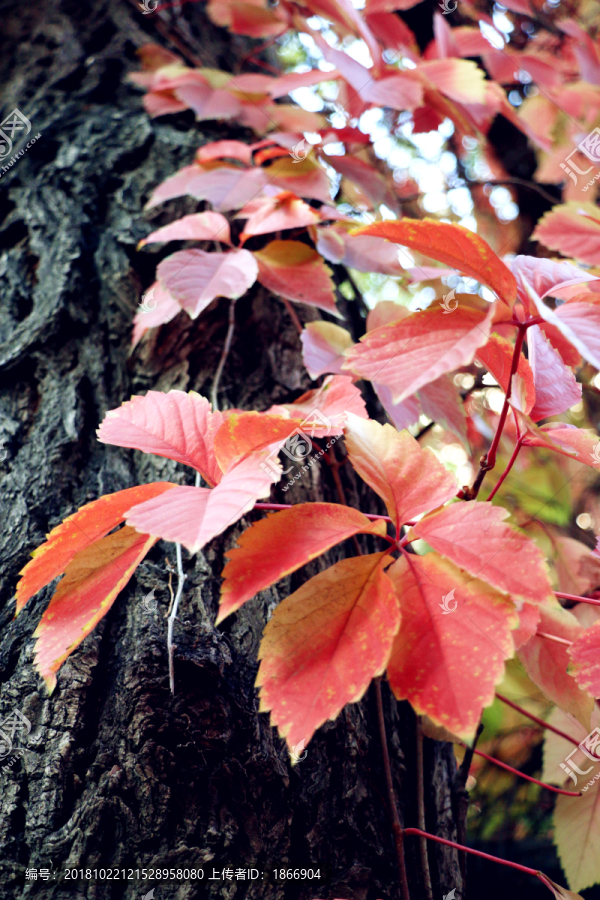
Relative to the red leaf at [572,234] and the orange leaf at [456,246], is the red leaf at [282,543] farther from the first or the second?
the red leaf at [572,234]

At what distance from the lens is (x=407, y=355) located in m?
0.44

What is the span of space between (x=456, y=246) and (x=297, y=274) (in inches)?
15.6

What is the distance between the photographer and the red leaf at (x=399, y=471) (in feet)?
1.56

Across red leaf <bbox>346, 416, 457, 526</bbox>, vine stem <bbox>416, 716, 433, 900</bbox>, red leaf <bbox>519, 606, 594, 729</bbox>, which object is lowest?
vine stem <bbox>416, 716, 433, 900</bbox>

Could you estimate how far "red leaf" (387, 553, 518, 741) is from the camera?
39 cm

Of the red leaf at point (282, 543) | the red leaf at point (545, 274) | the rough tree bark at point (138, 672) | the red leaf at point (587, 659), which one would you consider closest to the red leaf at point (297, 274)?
the rough tree bark at point (138, 672)

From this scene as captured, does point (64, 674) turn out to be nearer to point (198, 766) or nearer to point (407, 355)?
point (198, 766)

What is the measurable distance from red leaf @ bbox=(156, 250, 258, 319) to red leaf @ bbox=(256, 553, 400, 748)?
0.40 metres

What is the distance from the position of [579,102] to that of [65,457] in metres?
1.79

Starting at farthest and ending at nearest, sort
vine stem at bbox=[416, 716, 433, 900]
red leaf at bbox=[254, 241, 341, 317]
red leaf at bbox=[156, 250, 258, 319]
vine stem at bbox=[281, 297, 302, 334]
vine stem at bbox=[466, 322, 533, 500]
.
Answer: vine stem at bbox=[281, 297, 302, 334] < red leaf at bbox=[254, 241, 341, 317] < red leaf at bbox=[156, 250, 258, 319] < vine stem at bbox=[416, 716, 433, 900] < vine stem at bbox=[466, 322, 533, 500]

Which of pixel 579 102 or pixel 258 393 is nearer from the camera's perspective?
pixel 258 393

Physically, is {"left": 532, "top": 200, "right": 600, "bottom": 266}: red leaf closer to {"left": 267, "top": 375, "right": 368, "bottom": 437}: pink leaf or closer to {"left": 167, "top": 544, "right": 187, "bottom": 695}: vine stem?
{"left": 267, "top": 375, "right": 368, "bottom": 437}: pink leaf

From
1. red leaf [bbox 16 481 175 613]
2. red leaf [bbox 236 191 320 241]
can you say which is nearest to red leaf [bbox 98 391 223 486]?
red leaf [bbox 16 481 175 613]

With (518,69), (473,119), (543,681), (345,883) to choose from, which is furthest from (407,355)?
(518,69)
